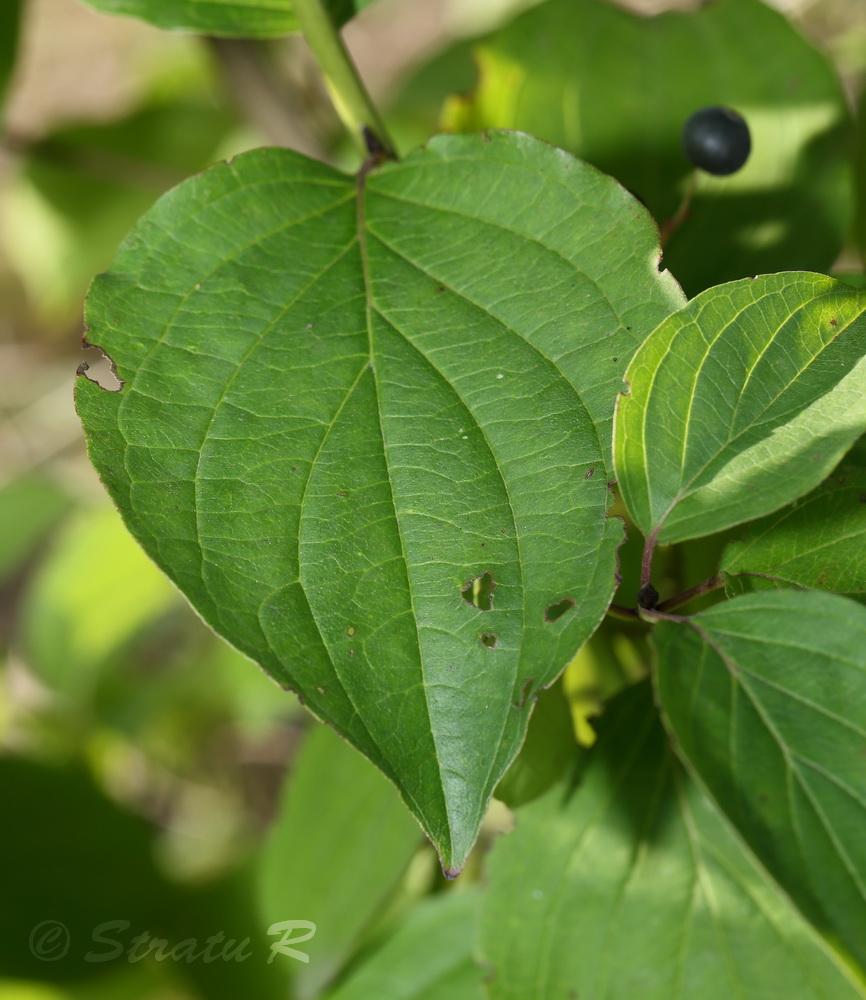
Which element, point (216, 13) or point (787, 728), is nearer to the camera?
point (787, 728)

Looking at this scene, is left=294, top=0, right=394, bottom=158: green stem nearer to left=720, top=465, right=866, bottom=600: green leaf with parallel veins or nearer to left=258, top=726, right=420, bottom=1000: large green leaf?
left=720, top=465, right=866, bottom=600: green leaf with parallel veins

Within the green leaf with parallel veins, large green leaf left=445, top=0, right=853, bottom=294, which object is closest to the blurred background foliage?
large green leaf left=445, top=0, right=853, bottom=294

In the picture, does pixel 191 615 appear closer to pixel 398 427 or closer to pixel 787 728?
pixel 398 427

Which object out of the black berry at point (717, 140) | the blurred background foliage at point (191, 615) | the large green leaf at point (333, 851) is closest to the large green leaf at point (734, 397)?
the blurred background foliage at point (191, 615)

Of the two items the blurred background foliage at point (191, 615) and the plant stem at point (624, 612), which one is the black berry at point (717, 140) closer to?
the blurred background foliage at point (191, 615)

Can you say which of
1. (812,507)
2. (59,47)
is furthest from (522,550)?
(59,47)

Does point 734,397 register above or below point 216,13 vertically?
below

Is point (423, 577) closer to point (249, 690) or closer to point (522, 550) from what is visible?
point (522, 550)

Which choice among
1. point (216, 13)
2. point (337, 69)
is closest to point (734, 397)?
point (337, 69)
